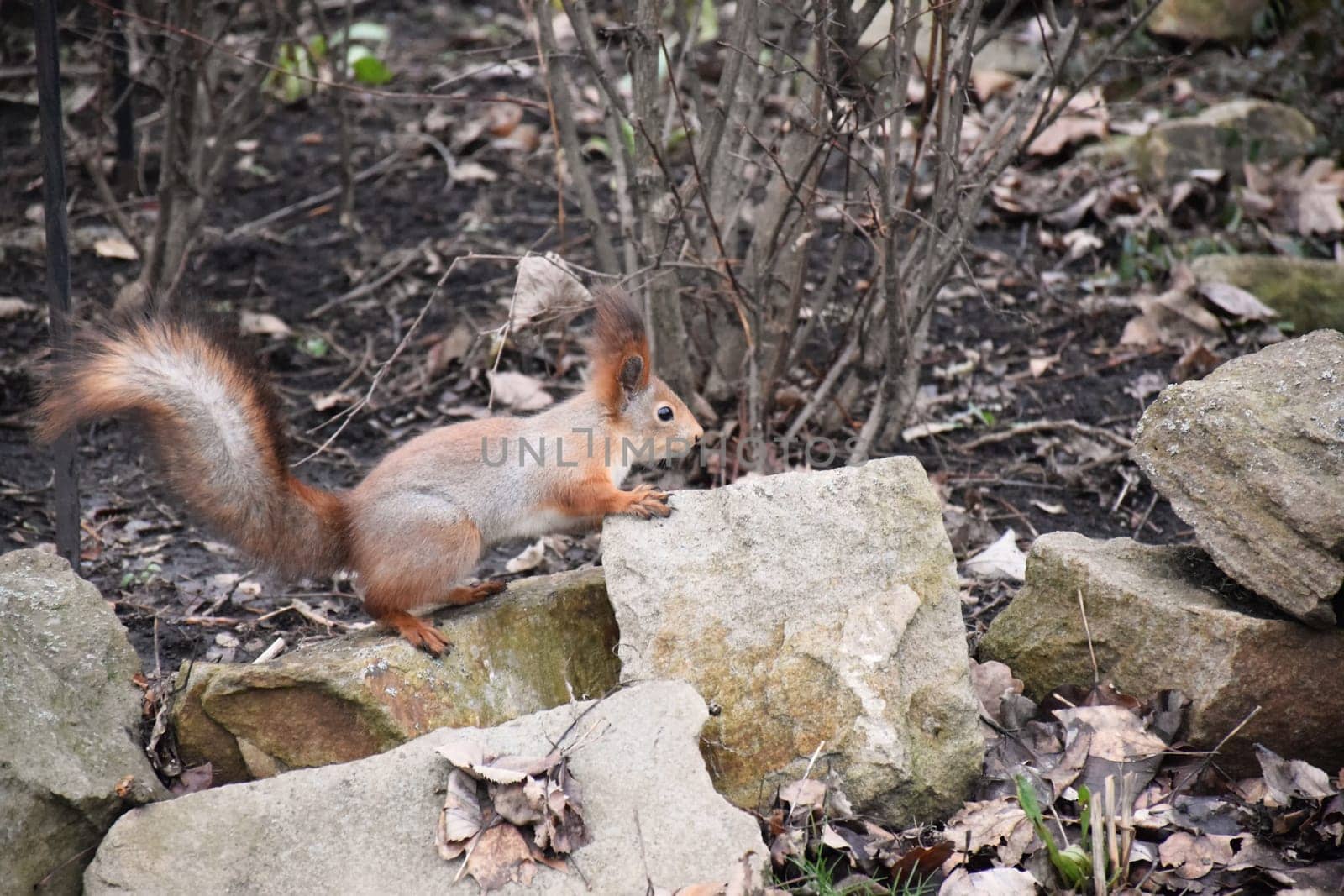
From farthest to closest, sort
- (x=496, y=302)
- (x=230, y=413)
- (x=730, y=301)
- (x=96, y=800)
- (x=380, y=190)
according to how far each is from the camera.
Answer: (x=380, y=190) → (x=496, y=302) → (x=730, y=301) → (x=230, y=413) → (x=96, y=800)

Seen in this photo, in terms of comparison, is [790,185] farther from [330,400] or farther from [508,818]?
[330,400]

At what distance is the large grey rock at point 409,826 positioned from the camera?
2453 millimetres

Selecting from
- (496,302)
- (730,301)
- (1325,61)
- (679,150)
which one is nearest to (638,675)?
(730,301)

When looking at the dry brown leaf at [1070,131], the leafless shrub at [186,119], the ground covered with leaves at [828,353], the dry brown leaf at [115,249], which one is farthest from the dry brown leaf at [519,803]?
the dry brown leaf at [1070,131]

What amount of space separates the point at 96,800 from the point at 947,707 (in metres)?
1.79

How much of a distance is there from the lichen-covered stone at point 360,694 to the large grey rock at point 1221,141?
437cm

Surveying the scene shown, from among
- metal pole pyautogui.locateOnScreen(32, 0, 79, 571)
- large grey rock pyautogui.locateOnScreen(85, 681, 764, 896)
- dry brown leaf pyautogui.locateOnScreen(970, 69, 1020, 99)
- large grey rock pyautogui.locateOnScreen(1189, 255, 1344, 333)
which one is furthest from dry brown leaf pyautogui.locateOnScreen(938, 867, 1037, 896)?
dry brown leaf pyautogui.locateOnScreen(970, 69, 1020, 99)

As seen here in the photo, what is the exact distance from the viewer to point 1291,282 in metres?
5.20

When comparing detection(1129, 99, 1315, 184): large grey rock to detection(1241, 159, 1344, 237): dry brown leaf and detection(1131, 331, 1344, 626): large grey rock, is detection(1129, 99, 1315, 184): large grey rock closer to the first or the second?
detection(1241, 159, 1344, 237): dry brown leaf

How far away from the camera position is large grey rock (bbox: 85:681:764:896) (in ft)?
8.05

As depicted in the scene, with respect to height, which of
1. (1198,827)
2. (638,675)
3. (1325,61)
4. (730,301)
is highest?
(1325,61)

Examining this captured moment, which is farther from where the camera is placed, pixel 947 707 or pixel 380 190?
pixel 380 190

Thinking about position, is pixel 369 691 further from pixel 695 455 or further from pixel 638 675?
pixel 695 455

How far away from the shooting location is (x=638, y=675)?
2953mm
